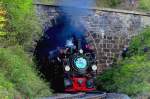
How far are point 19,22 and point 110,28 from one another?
7.14 metres

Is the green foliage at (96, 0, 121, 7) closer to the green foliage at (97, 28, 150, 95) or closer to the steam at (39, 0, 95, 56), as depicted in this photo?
the steam at (39, 0, 95, 56)

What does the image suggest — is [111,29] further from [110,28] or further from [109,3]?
[109,3]

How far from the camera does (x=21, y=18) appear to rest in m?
16.4

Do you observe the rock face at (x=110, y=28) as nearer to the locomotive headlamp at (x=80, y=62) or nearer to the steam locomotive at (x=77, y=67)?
the steam locomotive at (x=77, y=67)

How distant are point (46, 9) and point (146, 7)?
5.29m

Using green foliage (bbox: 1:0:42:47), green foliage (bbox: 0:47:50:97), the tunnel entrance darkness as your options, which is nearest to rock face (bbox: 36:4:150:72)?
the tunnel entrance darkness

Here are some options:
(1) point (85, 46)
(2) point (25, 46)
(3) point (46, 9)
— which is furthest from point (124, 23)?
(2) point (25, 46)

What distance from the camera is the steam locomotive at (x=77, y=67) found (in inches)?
793

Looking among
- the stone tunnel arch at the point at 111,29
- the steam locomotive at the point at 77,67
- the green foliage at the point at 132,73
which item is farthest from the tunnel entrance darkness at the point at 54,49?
the green foliage at the point at 132,73

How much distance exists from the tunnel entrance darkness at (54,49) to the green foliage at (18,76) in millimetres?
3994

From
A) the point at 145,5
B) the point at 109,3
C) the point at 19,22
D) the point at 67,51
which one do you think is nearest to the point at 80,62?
the point at 67,51

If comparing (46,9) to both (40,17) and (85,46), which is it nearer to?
(40,17)

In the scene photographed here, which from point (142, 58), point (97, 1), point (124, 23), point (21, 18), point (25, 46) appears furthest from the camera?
point (97, 1)

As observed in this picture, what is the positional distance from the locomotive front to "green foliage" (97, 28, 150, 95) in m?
0.76
